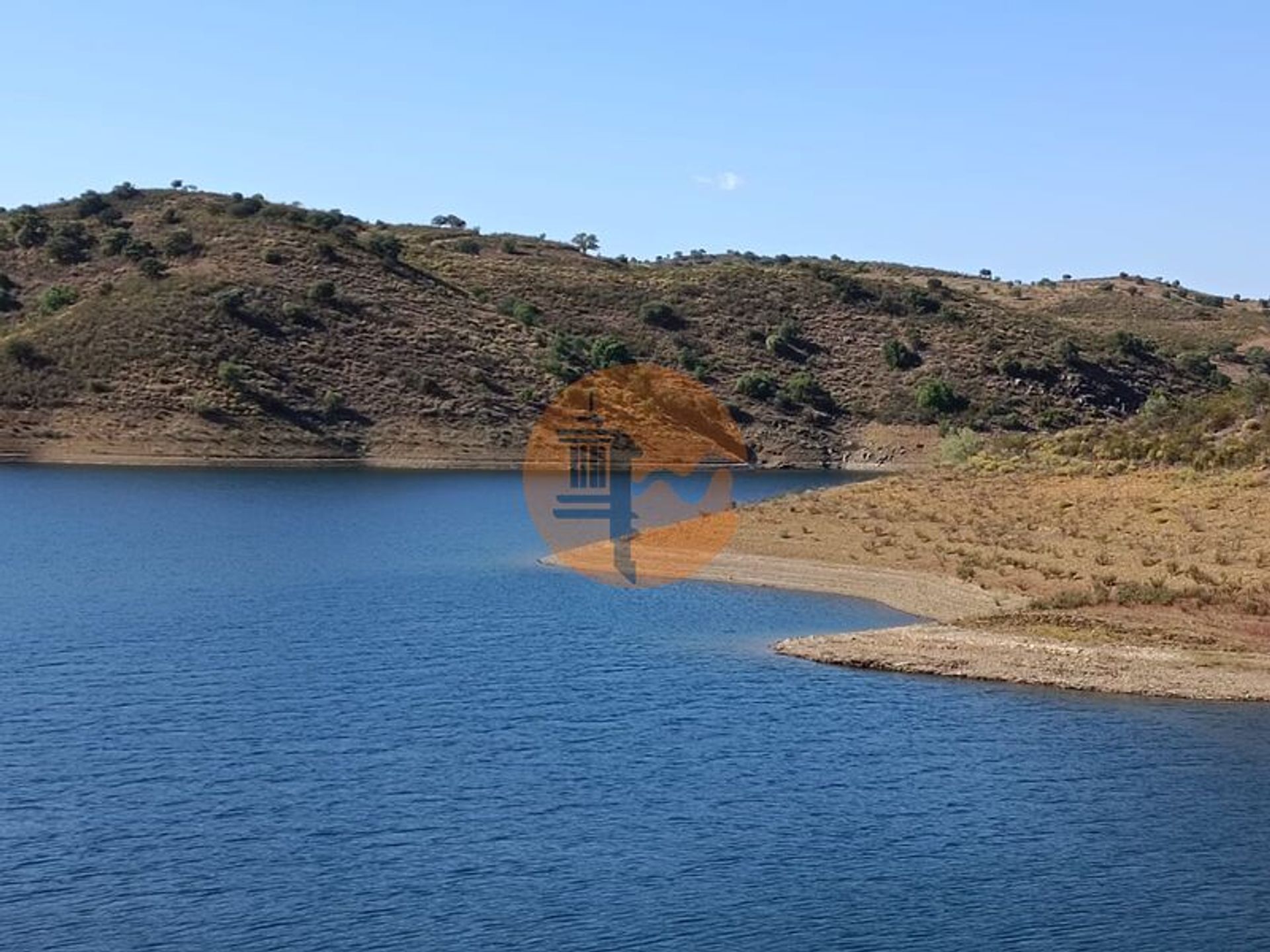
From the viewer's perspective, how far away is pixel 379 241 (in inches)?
5591

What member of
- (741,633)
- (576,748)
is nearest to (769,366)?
(741,633)

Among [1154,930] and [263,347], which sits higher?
[263,347]

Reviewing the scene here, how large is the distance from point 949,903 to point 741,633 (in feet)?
72.3

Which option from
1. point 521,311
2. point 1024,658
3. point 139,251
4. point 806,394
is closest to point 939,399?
point 806,394

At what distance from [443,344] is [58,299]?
93.4ft

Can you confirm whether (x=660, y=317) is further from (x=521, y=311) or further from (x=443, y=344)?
(x=443, y=344)

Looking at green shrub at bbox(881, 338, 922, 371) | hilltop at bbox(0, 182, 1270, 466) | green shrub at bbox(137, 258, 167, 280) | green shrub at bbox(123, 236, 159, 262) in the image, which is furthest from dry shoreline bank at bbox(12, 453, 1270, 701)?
green shrub at bbox(123, 236, 159, 262)

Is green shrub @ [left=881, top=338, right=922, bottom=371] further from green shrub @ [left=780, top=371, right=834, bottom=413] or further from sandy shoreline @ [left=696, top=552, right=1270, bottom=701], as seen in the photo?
sandy shoreline @ [left=696, top=552, right=1270, bottom=701]

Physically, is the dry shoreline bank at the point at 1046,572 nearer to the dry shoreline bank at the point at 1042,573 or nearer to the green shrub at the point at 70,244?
the dry shoreline bank at the point at 1042,573

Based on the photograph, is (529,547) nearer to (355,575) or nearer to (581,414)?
(355,575)

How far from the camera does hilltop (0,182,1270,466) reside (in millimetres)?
107938

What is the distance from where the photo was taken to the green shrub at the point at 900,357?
134 metres

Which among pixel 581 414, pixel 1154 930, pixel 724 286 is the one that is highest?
pixel 724 286

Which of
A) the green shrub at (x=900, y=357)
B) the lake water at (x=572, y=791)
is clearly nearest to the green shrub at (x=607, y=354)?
the green shrub at (x=900, y=357)
